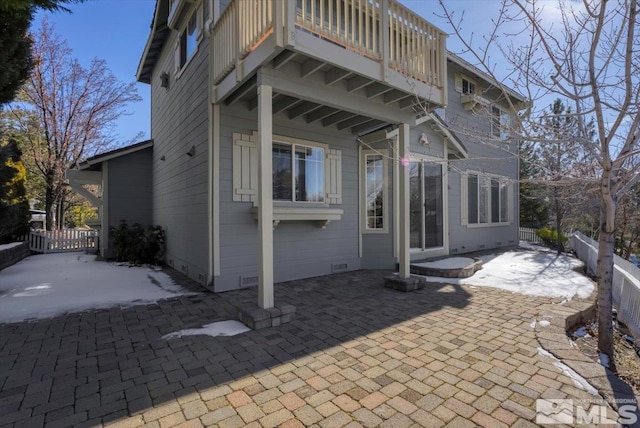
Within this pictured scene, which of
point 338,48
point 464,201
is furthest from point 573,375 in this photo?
point 464,201

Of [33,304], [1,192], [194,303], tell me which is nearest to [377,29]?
[194,303]

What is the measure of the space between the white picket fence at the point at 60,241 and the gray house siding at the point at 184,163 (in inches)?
146

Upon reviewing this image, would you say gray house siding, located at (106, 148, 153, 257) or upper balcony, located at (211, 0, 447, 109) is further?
gray house siding, located at (106, 148, 153, 257)

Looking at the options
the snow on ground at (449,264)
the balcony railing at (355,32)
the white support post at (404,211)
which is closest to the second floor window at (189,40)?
the balcony railing at (355,32)

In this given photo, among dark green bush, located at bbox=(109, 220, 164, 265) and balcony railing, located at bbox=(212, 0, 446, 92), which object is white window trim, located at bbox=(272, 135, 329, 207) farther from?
dark green bush, located at bbox=(109, 220, 164, 265)

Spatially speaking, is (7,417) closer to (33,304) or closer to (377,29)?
(33,304)

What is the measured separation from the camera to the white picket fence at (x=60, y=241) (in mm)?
9977

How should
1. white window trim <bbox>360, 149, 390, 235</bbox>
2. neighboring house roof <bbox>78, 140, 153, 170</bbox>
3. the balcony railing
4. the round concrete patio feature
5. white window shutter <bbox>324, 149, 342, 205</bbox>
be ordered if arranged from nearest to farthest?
the balcony railing, the round concrete patio feature, white window shutter <bbox>324, 149, 342, 205</bbox>, white window trim <bbox>360, 149, 390, 235</bbox>, neighboring house roof <bbox>78, 140, 153, 170</bbox>

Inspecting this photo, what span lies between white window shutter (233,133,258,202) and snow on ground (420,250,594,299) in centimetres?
379

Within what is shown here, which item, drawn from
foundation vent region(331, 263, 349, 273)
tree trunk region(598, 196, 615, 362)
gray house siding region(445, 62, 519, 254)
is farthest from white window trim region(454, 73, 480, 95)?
tree trunk region(598, 196, 615, 362)

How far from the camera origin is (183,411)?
2070 millimetres

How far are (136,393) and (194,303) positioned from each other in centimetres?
224

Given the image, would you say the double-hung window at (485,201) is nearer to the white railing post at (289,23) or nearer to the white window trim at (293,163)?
the white window trim at (293,163)

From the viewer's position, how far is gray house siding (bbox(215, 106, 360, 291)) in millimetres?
5172
